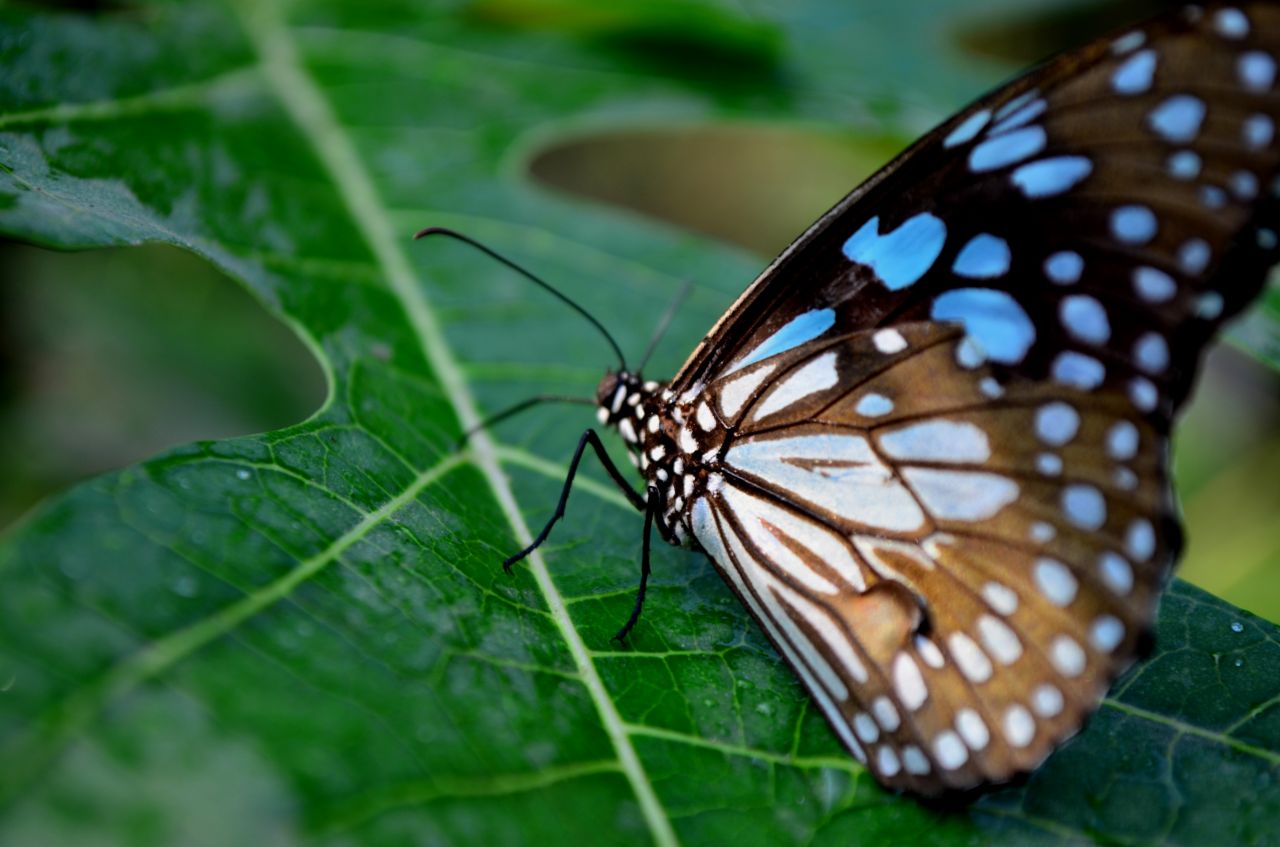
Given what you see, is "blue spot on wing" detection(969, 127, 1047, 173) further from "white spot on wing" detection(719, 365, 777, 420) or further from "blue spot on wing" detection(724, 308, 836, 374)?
"white spot on wing" detection(719, 365, 777, 420)

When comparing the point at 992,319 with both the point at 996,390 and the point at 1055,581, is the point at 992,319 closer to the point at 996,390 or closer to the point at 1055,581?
the point at 996,390

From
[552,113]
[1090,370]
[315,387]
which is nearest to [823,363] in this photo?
[1090,370]

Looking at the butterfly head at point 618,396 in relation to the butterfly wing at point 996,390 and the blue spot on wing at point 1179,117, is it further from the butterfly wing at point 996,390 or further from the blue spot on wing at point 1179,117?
the blue spot on wing at point 1179,117

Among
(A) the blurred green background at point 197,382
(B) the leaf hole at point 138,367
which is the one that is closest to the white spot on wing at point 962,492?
(A) the blurred green background at point 197,382

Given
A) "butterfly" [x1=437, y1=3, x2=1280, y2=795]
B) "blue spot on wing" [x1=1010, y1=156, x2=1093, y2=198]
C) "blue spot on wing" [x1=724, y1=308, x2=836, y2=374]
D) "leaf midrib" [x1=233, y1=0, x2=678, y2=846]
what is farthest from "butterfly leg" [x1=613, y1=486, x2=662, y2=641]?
"blue spot on wing" [x1=1010, y1=156, x2=1093, y2=198]

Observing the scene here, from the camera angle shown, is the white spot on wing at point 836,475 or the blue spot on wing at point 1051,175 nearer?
the blue spot on wing at point 1051,175

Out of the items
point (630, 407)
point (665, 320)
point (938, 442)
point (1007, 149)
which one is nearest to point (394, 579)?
point (630, 407)

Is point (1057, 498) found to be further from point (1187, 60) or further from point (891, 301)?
point (1187, 60)
